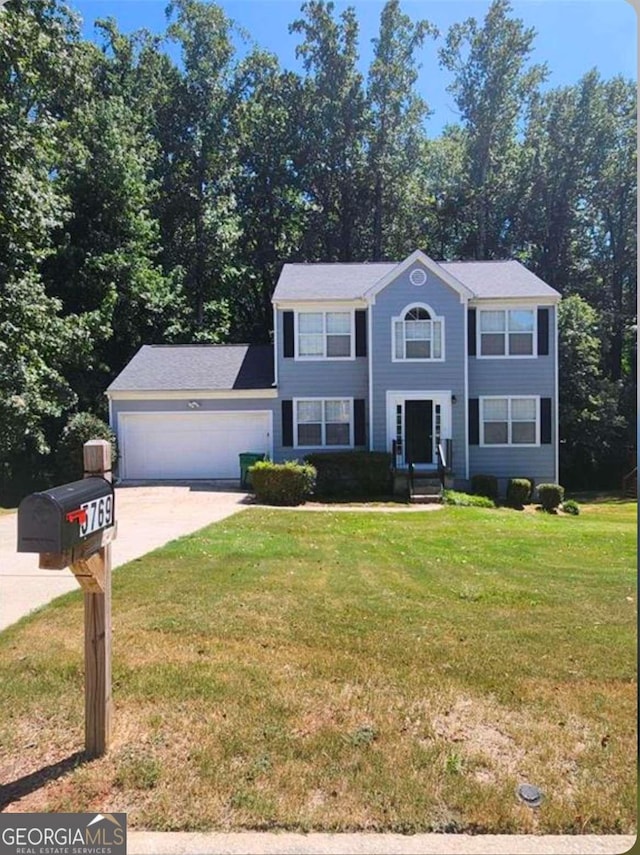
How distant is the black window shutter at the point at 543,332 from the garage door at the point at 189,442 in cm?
815

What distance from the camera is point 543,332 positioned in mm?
16578

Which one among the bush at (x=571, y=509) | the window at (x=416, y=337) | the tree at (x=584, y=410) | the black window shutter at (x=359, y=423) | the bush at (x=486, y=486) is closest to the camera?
the bush at (x=571, y=509)

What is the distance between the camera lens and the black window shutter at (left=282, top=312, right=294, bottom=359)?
55.2ft

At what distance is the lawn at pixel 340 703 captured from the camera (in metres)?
2.51

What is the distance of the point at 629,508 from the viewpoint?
15.5 m

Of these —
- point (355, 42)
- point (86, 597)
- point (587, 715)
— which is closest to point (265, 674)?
point (86, 597)

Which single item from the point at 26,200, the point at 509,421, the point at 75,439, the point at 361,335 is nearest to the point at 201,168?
the point at 361,335

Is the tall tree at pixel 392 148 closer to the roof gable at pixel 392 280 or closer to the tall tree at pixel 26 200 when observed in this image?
the roof gable at pixel 392 280

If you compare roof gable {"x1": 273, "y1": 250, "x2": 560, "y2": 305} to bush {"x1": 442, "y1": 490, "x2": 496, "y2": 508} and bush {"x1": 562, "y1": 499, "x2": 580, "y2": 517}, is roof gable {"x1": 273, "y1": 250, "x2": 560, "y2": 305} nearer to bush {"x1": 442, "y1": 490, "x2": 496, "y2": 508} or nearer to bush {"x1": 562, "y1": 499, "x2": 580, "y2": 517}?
bush {"x1": 442, "y1": 490, "x2": 496, "y2": 508}

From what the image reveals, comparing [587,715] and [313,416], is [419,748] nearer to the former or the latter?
[587,715]

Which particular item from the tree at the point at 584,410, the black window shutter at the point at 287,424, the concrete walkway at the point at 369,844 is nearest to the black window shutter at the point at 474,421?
the black window shutter at the point at 287,424

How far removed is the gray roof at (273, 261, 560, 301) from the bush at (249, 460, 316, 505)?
5.72 metres

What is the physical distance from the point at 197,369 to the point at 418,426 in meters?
6.99

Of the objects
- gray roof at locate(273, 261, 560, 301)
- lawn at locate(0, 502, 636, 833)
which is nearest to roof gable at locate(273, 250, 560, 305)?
gray roof at locate(273, 261, 560, 301)
